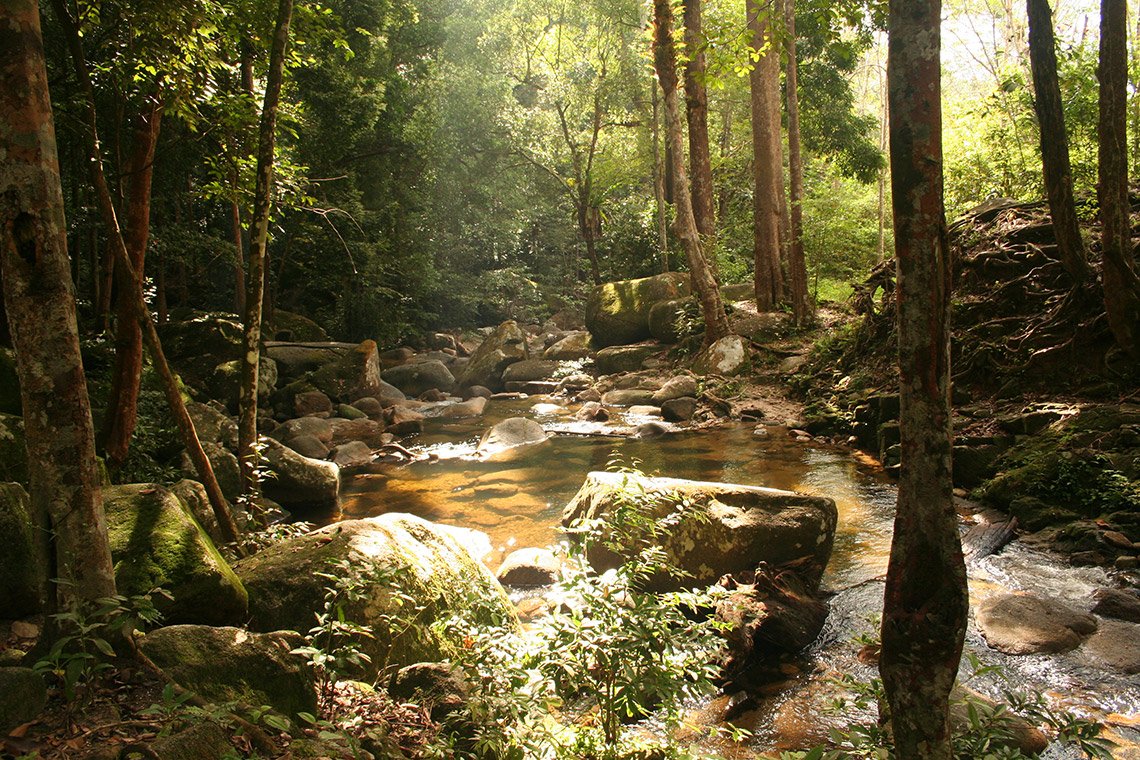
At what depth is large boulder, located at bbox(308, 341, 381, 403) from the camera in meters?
13.6

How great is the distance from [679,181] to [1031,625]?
9.95 metres

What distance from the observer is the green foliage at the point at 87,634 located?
2200mm

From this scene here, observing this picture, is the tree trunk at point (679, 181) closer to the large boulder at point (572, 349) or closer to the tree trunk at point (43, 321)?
the large boulder at point (572, 349)

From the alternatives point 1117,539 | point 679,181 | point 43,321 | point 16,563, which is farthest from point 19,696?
point 679,181

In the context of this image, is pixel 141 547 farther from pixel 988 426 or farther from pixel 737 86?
pixel 737 86

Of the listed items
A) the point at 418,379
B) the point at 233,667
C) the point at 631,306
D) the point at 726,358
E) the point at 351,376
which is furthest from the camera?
the point at 631,306

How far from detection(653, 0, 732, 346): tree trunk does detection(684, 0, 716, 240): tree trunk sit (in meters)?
0.71

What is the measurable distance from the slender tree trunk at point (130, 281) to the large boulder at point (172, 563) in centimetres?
82

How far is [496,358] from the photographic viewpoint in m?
17.0

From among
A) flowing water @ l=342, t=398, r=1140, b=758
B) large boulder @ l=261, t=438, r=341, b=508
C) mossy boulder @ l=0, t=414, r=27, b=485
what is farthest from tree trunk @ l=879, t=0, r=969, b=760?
large boulder @ l=261, t=438, r=341, b=508

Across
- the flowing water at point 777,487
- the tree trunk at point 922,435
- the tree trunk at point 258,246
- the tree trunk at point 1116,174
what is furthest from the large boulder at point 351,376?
the tree trunk at point 922,435

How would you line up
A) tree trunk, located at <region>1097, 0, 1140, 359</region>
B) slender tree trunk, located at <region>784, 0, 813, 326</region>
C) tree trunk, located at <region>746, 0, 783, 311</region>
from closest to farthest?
tree trunk, located at <region>1097, 0, 1140, 359</region>
slender tree trunk, located at <region>784, 0, 813, 326</region>
tree trunk, located at <region>746, 0, 783, 311</region>

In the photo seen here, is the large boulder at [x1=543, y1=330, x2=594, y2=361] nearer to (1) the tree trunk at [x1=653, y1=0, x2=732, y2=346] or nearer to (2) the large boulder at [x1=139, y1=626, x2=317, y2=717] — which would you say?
(1) the tree trunk at [x1=653, y1=0, x2=732, y2=346]

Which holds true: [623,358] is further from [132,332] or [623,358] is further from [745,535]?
[132,332]
